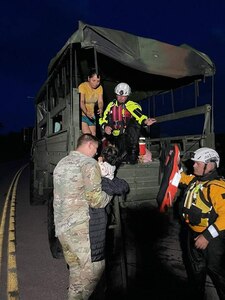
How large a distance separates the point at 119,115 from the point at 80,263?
3308 millimetres

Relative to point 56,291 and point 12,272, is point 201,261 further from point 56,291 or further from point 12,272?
point 12,272

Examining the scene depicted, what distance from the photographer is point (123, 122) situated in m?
5.96

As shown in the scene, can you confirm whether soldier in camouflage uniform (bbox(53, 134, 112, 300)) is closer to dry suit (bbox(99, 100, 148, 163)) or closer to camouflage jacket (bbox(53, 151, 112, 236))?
camouflage jacket (bbox(53, 151, 112, 236))

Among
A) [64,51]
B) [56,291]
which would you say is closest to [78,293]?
[56,291]

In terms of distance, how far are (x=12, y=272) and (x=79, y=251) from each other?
83.5 inches

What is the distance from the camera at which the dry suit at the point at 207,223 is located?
329 cm

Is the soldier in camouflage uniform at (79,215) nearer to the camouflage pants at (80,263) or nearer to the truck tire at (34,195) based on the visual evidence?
the camouflage pants at (80,263)

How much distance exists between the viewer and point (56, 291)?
4.26 m

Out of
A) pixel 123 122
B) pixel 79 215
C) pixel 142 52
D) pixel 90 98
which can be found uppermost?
pixel 142 52

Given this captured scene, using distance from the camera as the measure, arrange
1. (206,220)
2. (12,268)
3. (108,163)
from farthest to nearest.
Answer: (12,268) < (108,163) < (206,220)

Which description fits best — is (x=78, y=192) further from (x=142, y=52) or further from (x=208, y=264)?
(x=142, y=52)

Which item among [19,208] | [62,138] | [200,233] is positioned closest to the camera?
[200,233]

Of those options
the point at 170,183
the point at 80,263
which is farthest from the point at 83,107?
the point at 80,263

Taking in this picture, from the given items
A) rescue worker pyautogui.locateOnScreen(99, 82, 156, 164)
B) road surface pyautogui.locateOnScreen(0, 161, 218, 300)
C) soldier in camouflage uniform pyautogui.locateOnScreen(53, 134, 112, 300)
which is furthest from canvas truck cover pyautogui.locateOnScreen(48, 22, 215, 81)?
road surface pyautogui.locateOnScreen(0, 161, 218, 300)
